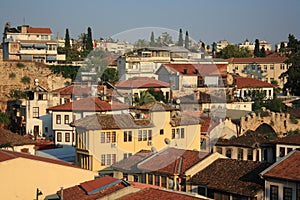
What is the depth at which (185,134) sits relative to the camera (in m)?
25.8

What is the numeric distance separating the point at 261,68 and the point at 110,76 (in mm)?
23183

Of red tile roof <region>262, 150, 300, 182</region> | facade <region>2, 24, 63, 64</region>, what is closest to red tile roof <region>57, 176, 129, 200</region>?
red tile roof <region>262, 150, 300, 182</region>

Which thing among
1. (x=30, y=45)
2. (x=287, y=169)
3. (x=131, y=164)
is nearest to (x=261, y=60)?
(x=30, y=45)

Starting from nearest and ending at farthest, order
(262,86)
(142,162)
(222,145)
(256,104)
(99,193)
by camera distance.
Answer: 1. (99,193)
2. (142,162)
3. (222,145)
4. (256,104)
5. (262,86)

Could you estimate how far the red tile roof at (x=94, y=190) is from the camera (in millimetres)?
14874

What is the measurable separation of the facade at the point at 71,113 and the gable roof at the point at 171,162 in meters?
10.3

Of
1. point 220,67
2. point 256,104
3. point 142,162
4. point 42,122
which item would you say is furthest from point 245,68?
point 142,162

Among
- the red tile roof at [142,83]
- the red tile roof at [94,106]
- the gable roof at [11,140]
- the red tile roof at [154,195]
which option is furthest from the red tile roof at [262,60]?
the red tile roof at [154,195]

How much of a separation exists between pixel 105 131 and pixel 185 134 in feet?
14.7

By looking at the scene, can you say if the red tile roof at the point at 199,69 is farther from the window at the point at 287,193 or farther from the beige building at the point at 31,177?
the window at the point at 287,193

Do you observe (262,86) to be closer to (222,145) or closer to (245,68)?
(245,68)

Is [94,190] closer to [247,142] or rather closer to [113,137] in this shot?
[113,137]

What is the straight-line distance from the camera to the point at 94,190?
49.5 feet

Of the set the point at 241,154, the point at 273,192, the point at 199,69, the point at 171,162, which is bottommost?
the point at 273,192
